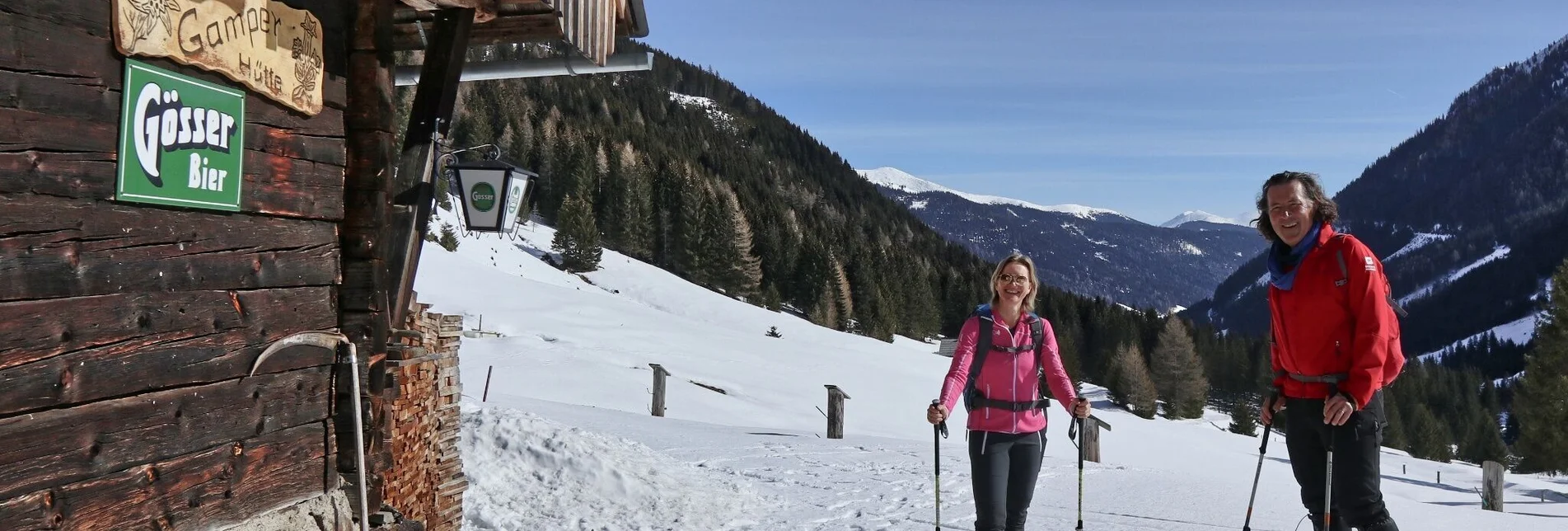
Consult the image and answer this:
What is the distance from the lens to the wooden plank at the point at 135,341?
8.34 feet

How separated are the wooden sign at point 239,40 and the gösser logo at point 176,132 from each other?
133mm

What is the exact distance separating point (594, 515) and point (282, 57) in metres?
5.01

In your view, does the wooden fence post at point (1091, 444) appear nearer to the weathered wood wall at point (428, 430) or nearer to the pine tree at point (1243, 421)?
the weathered wood wall at point (428, 430)

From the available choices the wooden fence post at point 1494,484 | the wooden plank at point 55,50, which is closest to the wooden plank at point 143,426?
the wooden plank at point 55,50

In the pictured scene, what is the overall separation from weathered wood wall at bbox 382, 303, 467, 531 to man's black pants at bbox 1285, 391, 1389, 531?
4518mm

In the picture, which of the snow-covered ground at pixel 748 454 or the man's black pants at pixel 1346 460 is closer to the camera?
the man's black pants at pixel 1346 460

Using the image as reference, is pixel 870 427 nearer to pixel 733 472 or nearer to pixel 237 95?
pixel 733 472

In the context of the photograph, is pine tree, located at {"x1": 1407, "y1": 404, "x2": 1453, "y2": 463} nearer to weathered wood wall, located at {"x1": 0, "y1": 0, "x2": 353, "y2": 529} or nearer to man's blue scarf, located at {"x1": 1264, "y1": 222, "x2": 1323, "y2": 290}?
man's blue scarf, located at {"x1": 1264, "y1": 222, "x2": 1323, "y2": 290}

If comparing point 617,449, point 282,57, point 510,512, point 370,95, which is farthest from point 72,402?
point 617,449

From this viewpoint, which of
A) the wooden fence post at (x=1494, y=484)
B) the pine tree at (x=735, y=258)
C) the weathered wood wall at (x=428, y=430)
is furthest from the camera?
the pine tree at (x=735, y=258)

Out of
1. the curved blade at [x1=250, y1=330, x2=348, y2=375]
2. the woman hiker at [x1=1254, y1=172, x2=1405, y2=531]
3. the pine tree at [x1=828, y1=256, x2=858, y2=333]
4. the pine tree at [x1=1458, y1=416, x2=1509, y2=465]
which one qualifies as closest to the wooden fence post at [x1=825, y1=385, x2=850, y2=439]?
the woman hiker at [x1=1254, y1=172, x2=1405, y2=531]

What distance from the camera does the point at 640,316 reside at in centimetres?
3475

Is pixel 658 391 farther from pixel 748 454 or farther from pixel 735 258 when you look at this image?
pixel 735 258

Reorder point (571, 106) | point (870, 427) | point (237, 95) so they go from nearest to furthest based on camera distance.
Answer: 1. point (237, 95)
2. point (870, 427)
3. point (571, 106)
